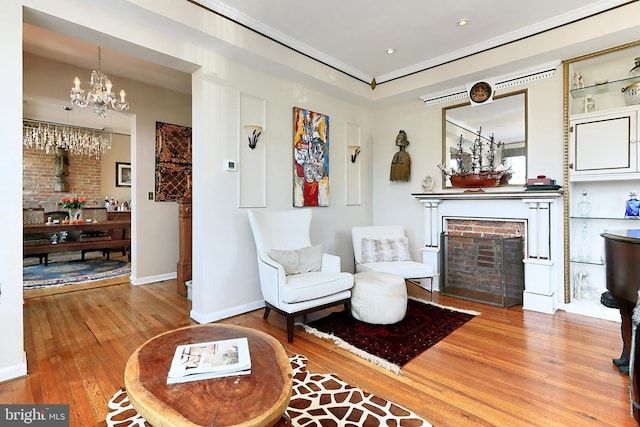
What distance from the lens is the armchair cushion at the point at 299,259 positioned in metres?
3.06

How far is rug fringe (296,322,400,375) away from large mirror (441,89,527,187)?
2.67m

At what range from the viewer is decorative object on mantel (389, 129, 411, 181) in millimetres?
4562

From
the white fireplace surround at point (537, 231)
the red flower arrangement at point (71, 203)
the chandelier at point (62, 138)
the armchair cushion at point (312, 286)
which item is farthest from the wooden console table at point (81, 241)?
the white fireplace surround at point (537, 231)

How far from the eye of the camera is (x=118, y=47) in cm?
268

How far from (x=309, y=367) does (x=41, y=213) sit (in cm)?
714

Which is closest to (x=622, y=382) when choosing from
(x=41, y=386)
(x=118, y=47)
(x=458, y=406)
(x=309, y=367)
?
(x=458, y=406)

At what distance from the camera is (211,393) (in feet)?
3.95

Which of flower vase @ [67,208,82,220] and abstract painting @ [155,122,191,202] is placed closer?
abstract painting @ [155,122,191,202]

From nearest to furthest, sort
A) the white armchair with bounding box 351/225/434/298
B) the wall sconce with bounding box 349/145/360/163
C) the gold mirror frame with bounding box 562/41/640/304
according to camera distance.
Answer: the gold mirror frame with bounding box 562/41/640/304
the white armchair with bounding box 351/225/434/298
the wall sconce with bounding box 349/145/360/163

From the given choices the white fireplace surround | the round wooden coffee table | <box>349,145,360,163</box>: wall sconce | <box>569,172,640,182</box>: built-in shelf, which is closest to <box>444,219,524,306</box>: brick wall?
the white fireplace surround

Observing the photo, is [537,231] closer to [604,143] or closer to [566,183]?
[566,183]

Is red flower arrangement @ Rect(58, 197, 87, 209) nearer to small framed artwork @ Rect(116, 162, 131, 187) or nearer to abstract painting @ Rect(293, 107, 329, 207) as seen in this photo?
small framed artwork @ Rect(116, 162, 131, 187)

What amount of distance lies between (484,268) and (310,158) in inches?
97.8

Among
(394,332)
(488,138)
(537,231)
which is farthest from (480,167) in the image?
(394,332)
